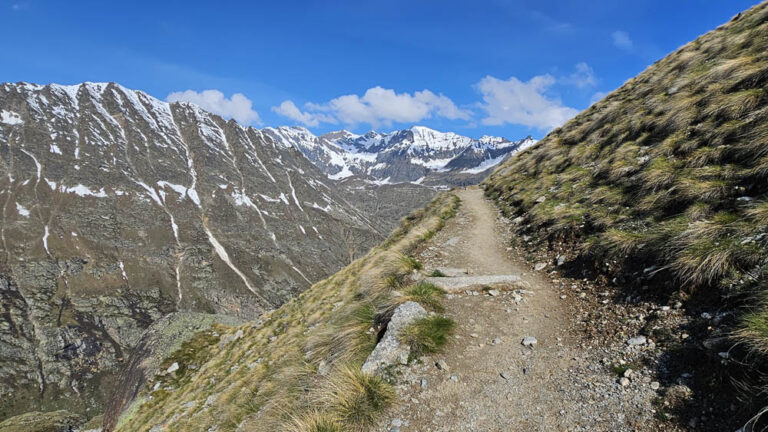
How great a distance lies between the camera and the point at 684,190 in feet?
31.0

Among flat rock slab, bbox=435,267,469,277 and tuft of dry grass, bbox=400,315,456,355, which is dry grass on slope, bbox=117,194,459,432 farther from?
flat rock slab, bbox=435,267,469,277

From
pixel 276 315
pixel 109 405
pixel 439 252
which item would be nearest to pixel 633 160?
pixel 439 252

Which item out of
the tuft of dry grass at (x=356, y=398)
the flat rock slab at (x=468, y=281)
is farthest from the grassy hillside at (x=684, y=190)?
the tuft of dry grass at (x=356, y=398)

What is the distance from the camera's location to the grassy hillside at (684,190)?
6.34 m

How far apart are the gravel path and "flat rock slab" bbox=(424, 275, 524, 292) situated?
0.33 m

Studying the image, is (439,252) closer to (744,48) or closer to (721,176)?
(721,176)

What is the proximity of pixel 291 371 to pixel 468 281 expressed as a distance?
5.56 meters

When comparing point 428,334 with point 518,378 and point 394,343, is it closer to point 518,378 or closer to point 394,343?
point 394,343

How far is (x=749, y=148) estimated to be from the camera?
30.9ft

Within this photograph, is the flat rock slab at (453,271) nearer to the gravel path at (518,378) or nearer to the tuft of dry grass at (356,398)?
the gravel path at (518,378)

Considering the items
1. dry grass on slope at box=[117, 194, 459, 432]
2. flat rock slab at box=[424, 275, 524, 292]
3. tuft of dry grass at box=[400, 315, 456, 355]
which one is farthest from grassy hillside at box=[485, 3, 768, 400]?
dry grass on slope at box=[117, 194, 459, 432]

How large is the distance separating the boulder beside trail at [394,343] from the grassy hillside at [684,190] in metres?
5.10

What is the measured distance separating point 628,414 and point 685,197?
7090mm

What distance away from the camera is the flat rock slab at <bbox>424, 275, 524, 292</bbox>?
1005cm
